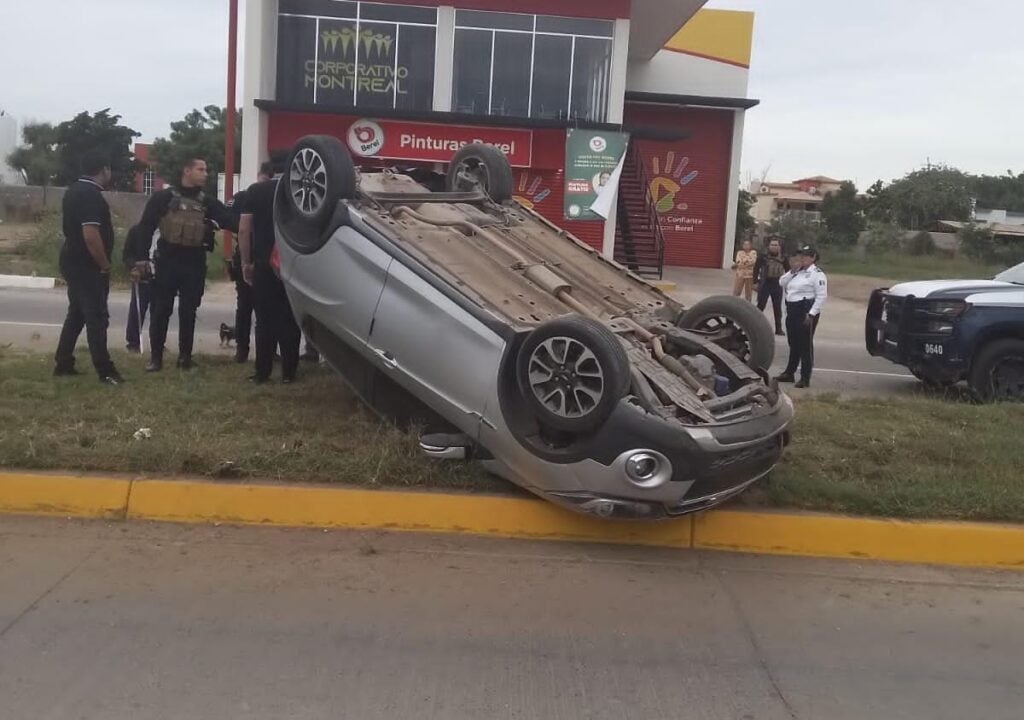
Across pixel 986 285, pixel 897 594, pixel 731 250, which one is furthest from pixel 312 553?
pixel 731 250

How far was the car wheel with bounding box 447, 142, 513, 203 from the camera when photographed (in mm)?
7254

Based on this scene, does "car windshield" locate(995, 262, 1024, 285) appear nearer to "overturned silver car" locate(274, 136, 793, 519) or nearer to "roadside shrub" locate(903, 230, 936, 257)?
"overturned silver car" locate(274, 136, 793, 519)

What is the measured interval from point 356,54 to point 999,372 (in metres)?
20.2

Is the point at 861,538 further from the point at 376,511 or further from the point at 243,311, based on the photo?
the point at 243,311

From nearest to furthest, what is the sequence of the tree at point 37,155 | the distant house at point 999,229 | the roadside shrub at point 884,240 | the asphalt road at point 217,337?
1. the asphalt road at point 217,337
2. the roadside shrub at point 884,240
3. the distant house at point 999,229
4. the tree at point 37,155

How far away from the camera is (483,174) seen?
7.32 meters

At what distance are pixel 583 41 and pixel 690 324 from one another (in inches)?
833

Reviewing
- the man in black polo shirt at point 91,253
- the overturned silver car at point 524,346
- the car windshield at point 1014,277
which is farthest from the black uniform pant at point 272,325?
the car windshield at point 1014,277

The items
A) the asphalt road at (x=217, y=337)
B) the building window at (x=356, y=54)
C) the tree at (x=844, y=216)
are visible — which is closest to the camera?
the asphalt road at (x=217, y=337)

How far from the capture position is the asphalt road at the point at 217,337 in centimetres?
1102

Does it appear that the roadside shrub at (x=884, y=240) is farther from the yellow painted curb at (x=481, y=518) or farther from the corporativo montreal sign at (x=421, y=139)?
the yellow painted curb at (x=481, y=518)

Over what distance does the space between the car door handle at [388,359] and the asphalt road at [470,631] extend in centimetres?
94

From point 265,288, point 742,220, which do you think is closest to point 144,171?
point 742,220

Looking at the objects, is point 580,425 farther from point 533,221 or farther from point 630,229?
point 630,229
